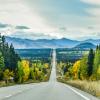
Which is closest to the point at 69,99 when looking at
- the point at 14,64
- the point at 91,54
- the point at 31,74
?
the point at 14,64

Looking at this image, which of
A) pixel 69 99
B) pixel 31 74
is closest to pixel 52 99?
pixel 69 99

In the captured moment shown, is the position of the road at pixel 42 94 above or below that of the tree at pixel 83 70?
below

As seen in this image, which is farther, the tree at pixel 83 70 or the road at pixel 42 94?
the tree at pixel 83 70

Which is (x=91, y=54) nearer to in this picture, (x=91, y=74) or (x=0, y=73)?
(x=91, y=74)

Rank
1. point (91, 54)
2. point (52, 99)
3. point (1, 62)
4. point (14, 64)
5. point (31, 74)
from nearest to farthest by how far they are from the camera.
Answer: point (52, 99)
point (1, 62)
point (14, 64)
point (91, 54)
point (31, 74)

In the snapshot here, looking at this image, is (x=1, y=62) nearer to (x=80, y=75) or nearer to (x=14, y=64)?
(x=14, y=64)

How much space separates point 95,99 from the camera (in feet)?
87.4

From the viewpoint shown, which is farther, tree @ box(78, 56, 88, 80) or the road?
tree @ box(78, 56, 88, 80)

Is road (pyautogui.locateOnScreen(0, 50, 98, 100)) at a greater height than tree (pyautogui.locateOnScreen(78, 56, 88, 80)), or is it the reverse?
tree (pyautogui.locateOnScreen(78, 56, 88, 80))

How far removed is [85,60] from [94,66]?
13446 millimetres

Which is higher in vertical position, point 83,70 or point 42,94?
point 83,70

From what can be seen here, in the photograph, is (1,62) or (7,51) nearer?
(1,62)

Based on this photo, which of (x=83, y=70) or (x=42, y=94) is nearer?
(x=42, y=94)

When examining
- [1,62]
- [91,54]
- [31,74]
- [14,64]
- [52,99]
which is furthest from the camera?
[31,74]
